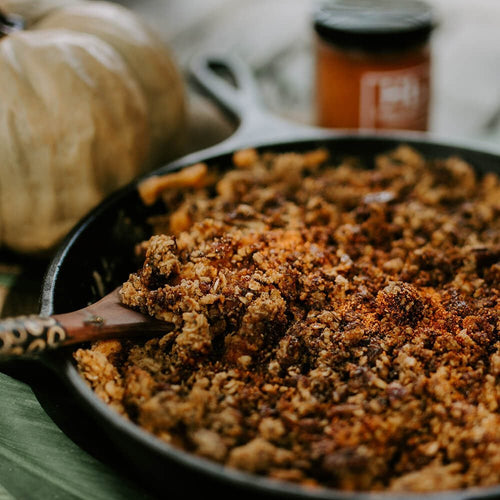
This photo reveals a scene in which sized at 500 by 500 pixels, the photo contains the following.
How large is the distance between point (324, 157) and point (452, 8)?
1.28 m

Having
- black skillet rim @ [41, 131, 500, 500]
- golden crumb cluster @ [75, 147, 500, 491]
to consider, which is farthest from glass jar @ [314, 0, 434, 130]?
black skillet rim @ [41, 131, 500, 500]

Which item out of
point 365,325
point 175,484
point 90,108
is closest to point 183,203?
point 90,108

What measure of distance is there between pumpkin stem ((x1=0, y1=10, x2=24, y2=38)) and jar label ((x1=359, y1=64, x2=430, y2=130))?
61 cm

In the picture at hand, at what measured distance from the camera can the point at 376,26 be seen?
1087mm

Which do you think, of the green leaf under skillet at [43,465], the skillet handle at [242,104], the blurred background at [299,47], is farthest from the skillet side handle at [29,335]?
the blurred background at [299,47]

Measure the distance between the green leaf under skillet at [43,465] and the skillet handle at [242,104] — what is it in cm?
52

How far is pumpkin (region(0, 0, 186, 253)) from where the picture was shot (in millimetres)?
896

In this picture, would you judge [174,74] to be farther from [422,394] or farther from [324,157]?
[422,394]

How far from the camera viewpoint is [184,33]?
72.3 inches

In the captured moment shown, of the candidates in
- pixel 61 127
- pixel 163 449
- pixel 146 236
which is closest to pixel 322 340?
pixel 163 449

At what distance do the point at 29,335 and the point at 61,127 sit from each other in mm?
446

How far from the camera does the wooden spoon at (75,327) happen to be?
54cm

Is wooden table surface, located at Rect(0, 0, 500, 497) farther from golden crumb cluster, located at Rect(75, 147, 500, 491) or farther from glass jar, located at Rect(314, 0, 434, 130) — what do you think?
golden crumb cluster, located at Rect(75, 147, 500, 491)

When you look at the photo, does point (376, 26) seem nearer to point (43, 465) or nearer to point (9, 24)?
point (9, 24)
